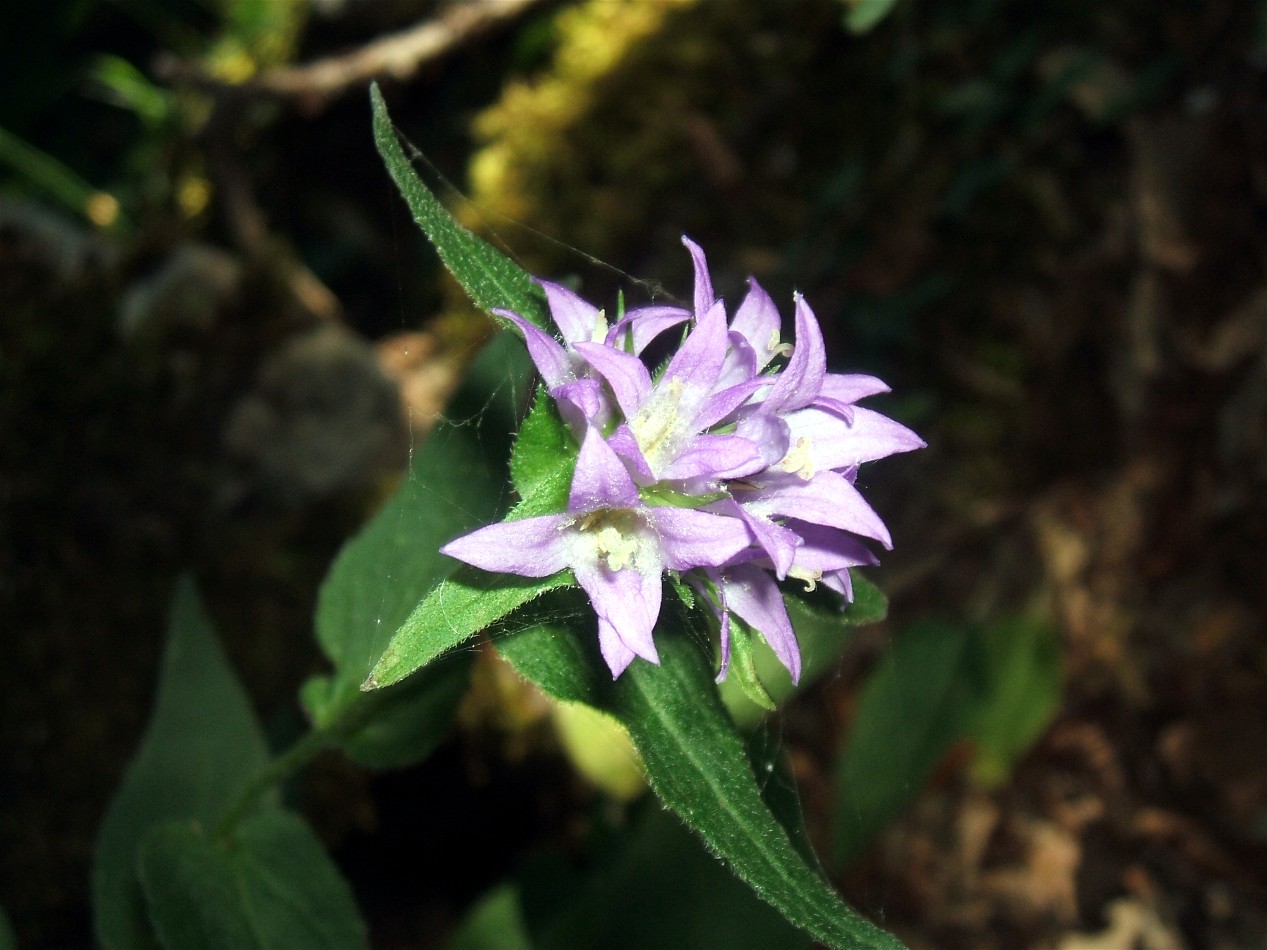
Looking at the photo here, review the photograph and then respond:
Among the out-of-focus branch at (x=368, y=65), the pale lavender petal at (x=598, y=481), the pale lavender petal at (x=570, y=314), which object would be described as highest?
the out-of-focus branch at (x=368, y=65)

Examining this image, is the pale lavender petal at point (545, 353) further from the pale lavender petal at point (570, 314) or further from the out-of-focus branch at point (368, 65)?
the out-of-focus branch at point (368, 65)

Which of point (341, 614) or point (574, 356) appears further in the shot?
point (341, 614)

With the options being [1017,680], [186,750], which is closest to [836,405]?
[186,750]

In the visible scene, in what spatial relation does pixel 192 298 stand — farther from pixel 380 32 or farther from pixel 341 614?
pixel 341 614

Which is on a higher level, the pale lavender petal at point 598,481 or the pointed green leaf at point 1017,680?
the pale lavender petal at point 598,481

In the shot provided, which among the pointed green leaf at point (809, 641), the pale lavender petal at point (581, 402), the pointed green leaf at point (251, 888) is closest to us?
the pale lavender petal at point (581, 402)

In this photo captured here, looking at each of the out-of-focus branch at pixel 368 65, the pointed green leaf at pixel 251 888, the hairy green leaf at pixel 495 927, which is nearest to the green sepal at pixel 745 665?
the pointed green leaf at pixel 251 888

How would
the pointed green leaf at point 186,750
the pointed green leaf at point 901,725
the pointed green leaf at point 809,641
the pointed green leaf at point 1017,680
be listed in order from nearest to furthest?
the pointed green leaf at point 809,641 → the pointed green leaf at point 186,750 → the pointed green leaf at point 901,725 → the pointed green leaf at point 1017,680

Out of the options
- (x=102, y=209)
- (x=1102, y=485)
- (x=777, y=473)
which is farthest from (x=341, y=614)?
(x=1102, y=485)
